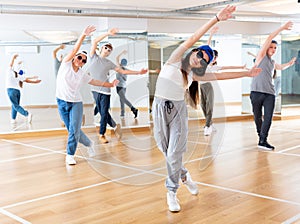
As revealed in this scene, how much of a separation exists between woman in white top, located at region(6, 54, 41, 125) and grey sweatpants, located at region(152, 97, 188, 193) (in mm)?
5427

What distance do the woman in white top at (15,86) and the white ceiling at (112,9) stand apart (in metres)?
0.69

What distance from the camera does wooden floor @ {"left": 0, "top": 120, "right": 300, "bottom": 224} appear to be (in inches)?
133

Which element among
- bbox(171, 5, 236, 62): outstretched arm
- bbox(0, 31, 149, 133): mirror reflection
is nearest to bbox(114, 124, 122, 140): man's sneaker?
bbox(0, 31, 149, 133): mirror reflection

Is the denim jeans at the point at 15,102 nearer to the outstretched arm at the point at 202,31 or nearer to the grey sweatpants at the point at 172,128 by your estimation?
the grey sweatpants at the point at 172,128

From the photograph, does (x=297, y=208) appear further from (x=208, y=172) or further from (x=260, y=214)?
(x=208, y=172)

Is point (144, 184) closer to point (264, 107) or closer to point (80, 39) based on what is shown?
point (80, 39)

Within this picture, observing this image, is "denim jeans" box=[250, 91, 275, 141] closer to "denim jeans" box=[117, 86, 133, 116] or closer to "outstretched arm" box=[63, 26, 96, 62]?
"outstretched arm" box=[63, 26, 96, 62]

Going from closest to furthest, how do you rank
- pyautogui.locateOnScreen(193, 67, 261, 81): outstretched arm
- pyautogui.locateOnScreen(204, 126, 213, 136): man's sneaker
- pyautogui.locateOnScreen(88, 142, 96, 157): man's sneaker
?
pyautogui.locateOnScreen(193, 67, 261, 81): outstretched arm, pyautogui.locateOnScreen(88, 142, 96, 157): man's sneaker, pyautogui.locateOnScreen(204, 126, 213, 136): man's sneaker

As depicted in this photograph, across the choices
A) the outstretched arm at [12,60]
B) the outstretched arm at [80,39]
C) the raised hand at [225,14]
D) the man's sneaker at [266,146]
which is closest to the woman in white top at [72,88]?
the outstretched arm at [80,39]

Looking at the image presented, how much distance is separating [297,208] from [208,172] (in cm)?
143

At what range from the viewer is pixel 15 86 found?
8.23 meters

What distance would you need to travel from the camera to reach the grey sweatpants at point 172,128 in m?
3.40

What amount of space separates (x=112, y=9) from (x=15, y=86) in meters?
2.44

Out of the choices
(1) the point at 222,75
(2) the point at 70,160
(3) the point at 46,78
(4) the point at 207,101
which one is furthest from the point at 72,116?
(3) the point at 46,78
